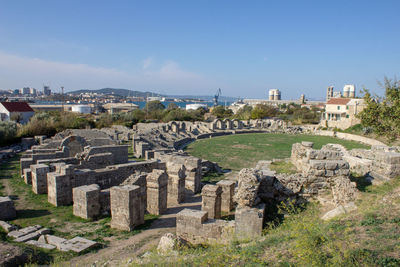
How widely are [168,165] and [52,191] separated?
17.8ft

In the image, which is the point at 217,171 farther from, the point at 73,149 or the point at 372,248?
the point at 372,248

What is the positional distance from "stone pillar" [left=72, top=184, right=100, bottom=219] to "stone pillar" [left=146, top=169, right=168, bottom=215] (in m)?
1.82

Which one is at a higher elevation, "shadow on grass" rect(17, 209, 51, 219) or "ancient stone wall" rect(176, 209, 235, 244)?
"ancient stone wall" rect(176, 209, 235, 244)

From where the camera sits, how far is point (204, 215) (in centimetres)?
741

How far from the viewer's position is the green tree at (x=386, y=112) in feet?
42.8

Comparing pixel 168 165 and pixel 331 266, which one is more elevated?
pixel 331 266

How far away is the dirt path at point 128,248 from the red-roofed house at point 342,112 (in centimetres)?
3841

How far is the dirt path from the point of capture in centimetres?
643

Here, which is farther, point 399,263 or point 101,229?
point 101,229

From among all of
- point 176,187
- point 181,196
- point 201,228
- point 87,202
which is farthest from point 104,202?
point 201,228

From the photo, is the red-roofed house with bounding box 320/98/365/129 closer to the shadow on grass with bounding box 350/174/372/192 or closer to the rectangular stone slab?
the shadow on grass with bounding box 350/174/372/192

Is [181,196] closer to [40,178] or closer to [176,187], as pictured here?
[176,187]

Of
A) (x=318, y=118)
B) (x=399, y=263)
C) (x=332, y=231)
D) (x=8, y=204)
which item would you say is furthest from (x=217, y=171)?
(x=318, y=118)

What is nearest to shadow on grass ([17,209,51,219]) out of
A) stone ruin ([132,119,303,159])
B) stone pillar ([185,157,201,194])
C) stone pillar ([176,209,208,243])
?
stone pillar ([176,209,208,243])
